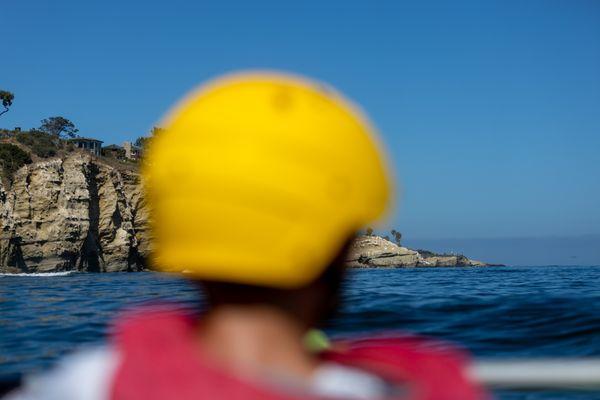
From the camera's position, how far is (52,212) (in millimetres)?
46562

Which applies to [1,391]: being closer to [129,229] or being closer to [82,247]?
[82,247]

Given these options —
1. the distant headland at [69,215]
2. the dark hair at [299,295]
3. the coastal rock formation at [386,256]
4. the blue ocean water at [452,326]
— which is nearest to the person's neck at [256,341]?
→ the dark hair at [299,295]

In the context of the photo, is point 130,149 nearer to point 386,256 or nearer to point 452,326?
point 386,256

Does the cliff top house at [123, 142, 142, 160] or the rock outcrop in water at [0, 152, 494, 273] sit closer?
the rock outcrop in water at [0, 152, 494, 273]

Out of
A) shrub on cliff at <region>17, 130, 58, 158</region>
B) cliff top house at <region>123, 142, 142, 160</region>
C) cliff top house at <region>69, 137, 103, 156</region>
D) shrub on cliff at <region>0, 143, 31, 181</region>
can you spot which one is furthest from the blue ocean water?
cliff top house at <region>123, 142, 142, 160</region>

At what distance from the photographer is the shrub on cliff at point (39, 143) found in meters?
59.9

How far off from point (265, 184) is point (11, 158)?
186 feet

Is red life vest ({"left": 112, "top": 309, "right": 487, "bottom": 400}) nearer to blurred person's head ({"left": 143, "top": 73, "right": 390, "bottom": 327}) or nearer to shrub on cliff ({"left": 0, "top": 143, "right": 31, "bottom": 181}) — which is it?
blurred person's head ({"left": 143, "top": 73, "right": 390, "bottom": 327})

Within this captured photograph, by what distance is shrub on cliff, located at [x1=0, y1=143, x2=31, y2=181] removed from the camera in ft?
172

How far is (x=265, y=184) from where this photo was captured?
92cm

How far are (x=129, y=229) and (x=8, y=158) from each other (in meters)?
10.5

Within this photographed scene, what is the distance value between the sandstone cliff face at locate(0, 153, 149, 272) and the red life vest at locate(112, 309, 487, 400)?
146 feet

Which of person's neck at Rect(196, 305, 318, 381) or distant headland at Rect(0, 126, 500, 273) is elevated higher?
distant headland at Rect(0, 126, 500, 273)

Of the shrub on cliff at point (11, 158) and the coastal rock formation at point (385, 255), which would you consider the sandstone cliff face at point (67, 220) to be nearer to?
the shrub on cliff at point (11, 158)
